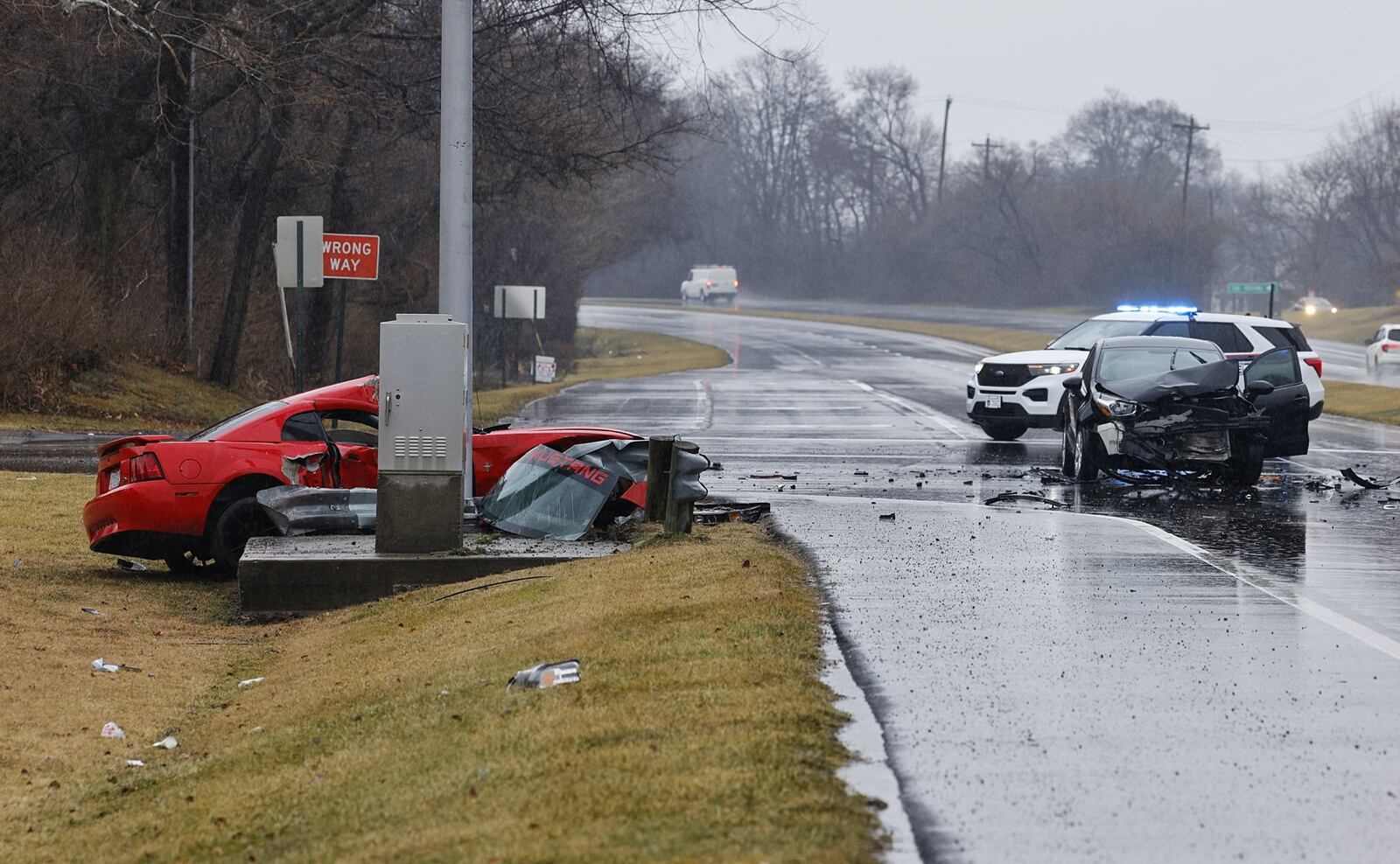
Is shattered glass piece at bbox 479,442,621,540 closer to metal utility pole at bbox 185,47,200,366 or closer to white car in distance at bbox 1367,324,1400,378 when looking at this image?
metal utility pole at bbox 185,47,200,366

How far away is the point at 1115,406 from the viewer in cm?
1672

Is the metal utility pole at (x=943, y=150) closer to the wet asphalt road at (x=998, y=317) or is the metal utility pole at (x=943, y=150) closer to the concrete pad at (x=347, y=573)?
the wet asphalt road at (x=998, y=317)

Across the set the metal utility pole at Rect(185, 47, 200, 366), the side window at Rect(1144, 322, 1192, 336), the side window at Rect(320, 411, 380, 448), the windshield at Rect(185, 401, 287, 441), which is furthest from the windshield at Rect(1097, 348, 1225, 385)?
the metal utility pole at Rect(185, 47, 200, 366)

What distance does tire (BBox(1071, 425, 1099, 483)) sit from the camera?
1725 cm

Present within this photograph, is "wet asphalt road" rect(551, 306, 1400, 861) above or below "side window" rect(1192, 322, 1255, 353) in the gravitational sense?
below

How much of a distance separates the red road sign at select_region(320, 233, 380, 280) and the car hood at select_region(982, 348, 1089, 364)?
8.40 meters

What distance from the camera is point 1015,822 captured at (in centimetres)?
519

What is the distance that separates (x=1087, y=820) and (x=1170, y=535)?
8.06 metres

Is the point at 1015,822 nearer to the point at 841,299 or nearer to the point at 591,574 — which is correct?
the point at 591,574

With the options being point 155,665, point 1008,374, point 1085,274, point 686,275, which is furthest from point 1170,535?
point 686,275

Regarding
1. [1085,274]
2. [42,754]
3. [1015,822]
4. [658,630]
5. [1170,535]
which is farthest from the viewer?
[1085,274]

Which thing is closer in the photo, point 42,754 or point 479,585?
point 42,754

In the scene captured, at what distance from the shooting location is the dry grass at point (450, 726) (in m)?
5.19

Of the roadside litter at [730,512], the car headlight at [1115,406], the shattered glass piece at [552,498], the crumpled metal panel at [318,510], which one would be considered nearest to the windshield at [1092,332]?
the car headlight at [1115,406]
